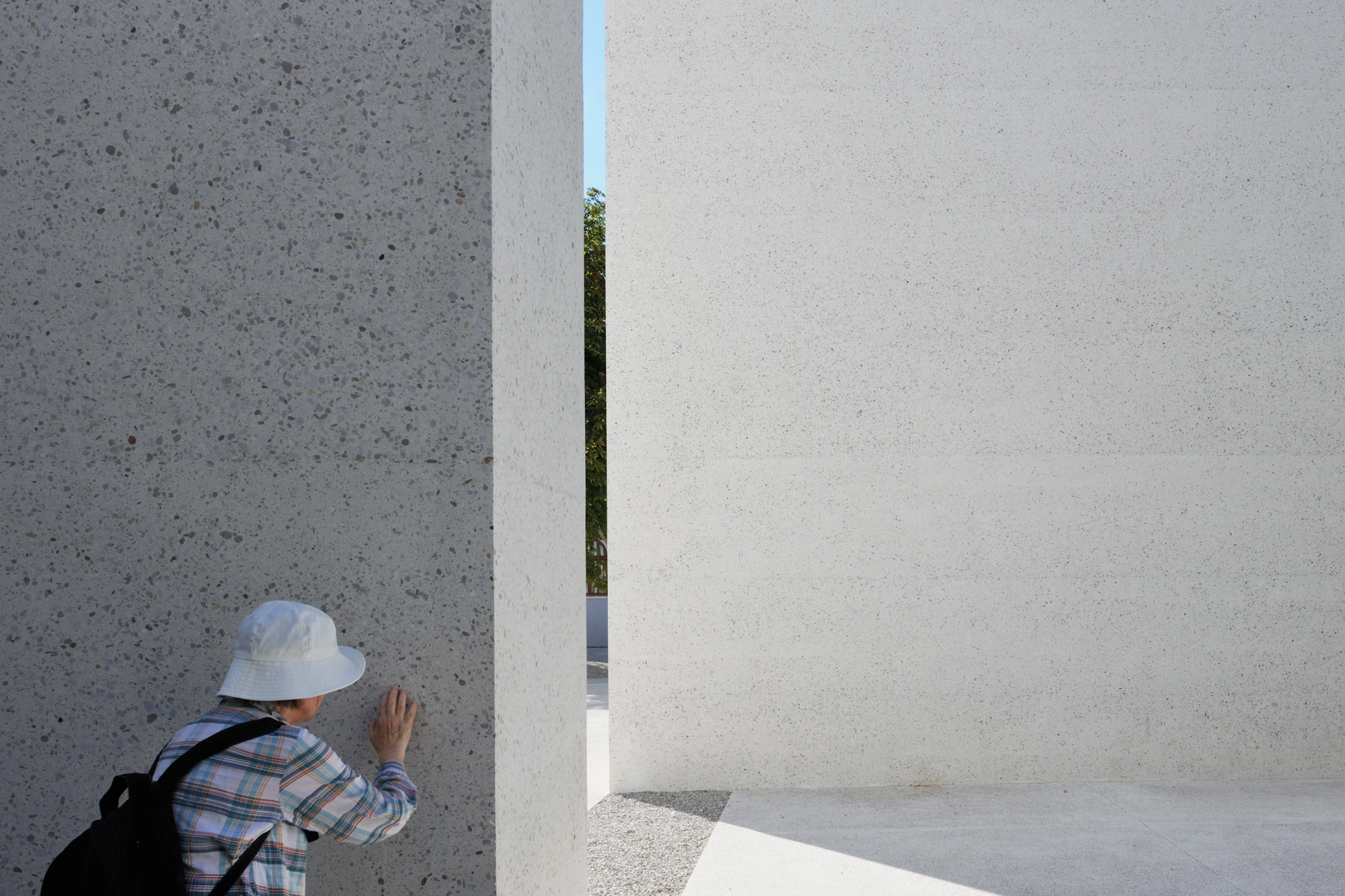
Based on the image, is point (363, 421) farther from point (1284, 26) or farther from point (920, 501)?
point (1284, 26)

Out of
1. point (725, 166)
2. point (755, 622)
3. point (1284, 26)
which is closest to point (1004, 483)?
point (755, 622)

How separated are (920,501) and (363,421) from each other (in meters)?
5.62

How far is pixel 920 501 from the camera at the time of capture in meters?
7.77

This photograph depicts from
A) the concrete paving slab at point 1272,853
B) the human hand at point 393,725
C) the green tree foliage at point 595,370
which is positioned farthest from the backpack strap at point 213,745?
the green tree foliage at point 595,370

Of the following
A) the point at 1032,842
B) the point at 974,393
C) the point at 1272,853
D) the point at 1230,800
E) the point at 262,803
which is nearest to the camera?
the point at 262,803

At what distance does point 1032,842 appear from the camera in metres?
6.21

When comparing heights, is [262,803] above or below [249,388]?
below

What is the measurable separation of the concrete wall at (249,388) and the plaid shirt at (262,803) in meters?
0.50

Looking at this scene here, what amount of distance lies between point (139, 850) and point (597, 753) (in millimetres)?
7453

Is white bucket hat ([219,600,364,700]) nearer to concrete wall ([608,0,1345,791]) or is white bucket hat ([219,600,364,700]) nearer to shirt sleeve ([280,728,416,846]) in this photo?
shirt sleeve ([280,728,416,846])

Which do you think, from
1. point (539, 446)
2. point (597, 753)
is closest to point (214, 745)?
point (539, 446)

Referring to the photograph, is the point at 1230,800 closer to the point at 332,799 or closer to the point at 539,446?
the point at 539,446

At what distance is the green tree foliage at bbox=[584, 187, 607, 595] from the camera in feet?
58.6

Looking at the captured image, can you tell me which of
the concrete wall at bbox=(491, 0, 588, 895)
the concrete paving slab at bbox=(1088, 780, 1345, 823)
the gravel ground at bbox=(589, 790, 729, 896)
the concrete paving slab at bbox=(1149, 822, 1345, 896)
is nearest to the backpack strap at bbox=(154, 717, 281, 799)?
the concrete wall at bbox=(491, 0, 588, 895)
